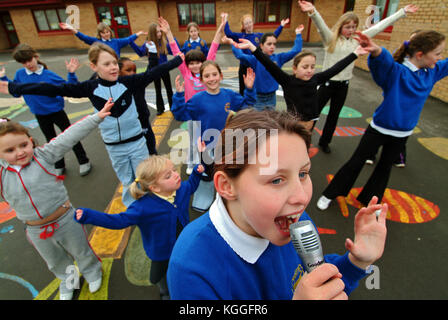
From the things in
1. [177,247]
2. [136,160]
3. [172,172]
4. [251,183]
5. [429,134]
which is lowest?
[429,134]

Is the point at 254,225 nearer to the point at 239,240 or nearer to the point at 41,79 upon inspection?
the point at 239,240

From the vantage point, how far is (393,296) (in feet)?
7.60

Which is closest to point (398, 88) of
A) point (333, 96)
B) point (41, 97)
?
point (333, 96)

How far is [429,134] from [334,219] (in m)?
4.02

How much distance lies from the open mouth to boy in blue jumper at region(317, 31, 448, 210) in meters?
2.19

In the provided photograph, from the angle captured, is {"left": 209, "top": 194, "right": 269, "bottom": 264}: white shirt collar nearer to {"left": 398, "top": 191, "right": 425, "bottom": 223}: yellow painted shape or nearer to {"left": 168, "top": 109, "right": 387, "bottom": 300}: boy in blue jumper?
{"left": 168, "top": 109, "right": 387, "bottom": 300}: boy in blue jumper

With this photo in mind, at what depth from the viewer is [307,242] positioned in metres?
0.92

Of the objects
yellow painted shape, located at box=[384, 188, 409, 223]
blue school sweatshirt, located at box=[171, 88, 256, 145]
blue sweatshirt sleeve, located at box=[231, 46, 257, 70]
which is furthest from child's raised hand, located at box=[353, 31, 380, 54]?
blue sweatshirt sleeve, located at box=[231, 46, 257, 70]

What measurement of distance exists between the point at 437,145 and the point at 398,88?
334cm

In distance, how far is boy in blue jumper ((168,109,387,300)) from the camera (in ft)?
2.95

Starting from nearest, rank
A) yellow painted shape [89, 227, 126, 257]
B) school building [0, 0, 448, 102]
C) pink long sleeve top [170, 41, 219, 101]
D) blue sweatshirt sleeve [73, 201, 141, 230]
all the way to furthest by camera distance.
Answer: blue sweatshirt sleeve [73, 201, 141, 230] < yellow painted shape [89, 227, 126, 257] < pink long sleeve top [170, 41, 219, 101] < school building [0, 0, 448, 102]

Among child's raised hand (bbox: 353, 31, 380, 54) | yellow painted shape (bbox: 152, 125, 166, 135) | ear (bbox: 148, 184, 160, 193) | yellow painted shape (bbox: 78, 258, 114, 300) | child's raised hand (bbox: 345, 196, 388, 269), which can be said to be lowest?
yellow painted shape (bbox: 152, 125, 166, 135)
